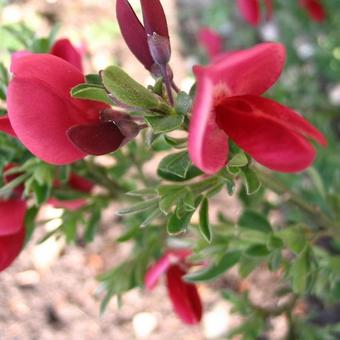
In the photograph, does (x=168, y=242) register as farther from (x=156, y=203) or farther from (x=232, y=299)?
(x=156, y=203)

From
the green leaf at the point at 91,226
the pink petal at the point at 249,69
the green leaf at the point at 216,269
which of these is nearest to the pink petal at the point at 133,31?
the pink petal at the point at 249,69

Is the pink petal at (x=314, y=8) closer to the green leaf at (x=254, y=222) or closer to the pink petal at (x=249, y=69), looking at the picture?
the green leaf at (x=254, y=222)

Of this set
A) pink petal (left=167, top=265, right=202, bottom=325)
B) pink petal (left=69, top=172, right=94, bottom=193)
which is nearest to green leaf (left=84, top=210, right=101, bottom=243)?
pink petal (left=69, top=172, right=94, bottom=193)

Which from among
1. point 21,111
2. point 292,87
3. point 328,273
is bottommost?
point 292,87

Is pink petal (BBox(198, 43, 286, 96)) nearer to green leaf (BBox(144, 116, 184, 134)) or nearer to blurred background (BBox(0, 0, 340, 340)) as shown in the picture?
green leaf (BBox(144, 116, 184, 134))

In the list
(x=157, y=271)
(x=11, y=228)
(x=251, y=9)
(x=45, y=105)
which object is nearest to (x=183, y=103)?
(x=45, y=105)

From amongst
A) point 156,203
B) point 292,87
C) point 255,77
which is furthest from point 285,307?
point 292,87

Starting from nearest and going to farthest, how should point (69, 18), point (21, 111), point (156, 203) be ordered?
point (21, 111) < point (156, 203) < point (69, 18)
